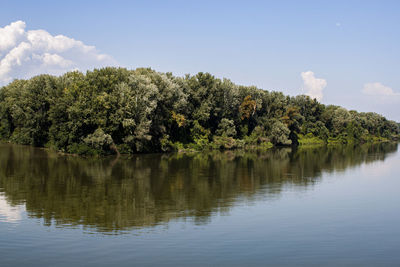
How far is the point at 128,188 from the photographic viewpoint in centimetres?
3066

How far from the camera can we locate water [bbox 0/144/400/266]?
15312mm

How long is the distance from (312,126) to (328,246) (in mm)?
101353

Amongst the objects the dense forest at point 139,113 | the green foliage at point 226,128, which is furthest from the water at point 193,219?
the green foliage at point 226,128

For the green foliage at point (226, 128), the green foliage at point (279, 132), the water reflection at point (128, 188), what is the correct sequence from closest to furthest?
the water reflection at point (128, 188) → the green foliage at point (226, 128) → the green foliage at point (279, 132)

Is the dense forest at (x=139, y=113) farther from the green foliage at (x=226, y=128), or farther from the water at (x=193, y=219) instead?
the water at (x=193, y=219)

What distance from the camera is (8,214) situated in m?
21.1

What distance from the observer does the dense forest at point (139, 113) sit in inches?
2163

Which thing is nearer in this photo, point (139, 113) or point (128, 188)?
point (128, 188)

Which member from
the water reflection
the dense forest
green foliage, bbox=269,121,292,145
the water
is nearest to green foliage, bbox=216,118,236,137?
the dense forest

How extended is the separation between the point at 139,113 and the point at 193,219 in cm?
3880

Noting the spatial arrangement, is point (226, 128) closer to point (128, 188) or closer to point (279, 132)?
point (279, 132)

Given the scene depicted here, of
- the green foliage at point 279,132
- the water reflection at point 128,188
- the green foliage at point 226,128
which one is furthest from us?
the green foliage at point 279,132

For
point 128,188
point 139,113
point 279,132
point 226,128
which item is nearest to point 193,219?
point 128,188

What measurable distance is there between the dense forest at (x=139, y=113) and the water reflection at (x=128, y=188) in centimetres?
777
